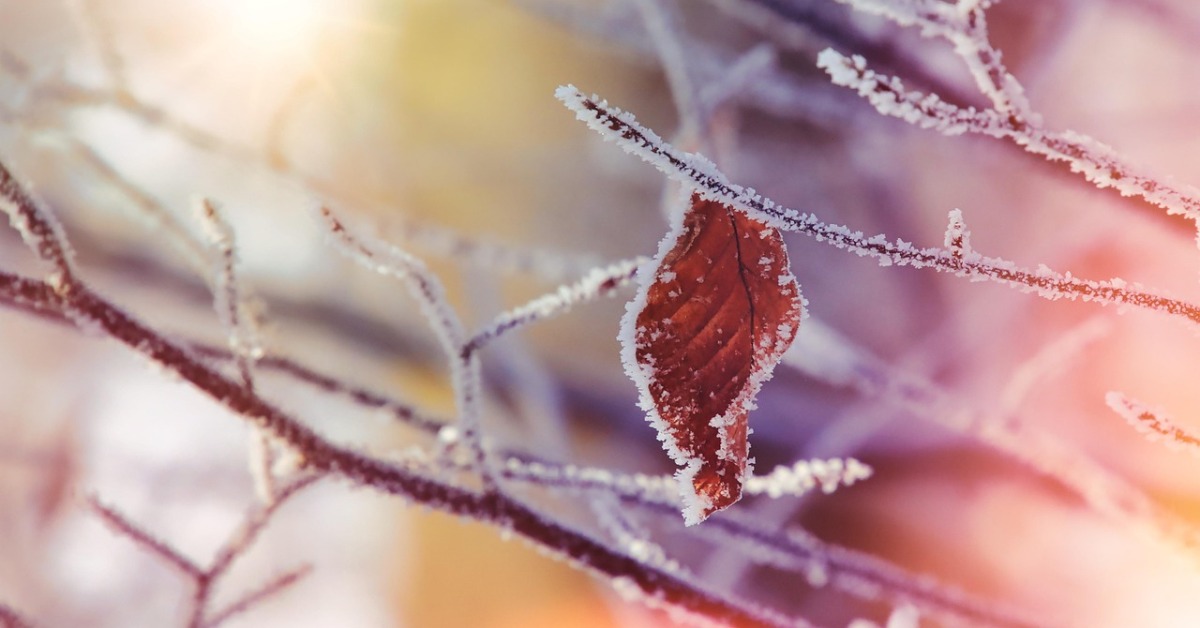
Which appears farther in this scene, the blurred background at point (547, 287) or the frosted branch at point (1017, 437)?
the blurred background at point (547, 287)

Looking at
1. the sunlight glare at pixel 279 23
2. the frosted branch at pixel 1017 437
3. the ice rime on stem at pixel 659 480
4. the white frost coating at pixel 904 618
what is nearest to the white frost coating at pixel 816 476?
the ice rime on stem at pixel 659 480

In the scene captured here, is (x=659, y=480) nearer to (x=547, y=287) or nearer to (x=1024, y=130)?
(x=1024, y=130)

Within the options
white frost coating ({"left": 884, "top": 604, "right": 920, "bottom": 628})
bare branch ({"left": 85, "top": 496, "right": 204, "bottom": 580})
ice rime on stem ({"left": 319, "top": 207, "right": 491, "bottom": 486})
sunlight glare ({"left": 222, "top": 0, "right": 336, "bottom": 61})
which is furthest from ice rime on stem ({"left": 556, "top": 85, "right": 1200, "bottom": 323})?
sunlight glare ({"left": 222, "top": 0, "right": 336, "bottom": 61})

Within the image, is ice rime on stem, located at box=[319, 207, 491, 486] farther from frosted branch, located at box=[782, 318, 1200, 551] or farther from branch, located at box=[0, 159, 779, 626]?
frosted branch, located at box=[782, 318, 1200, 551]

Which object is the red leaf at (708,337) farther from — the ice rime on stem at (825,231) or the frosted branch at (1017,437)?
the frosted branch at (1017,437)

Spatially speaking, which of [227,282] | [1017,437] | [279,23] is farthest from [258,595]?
[279,23]

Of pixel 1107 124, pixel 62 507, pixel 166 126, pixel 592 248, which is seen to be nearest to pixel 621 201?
pixel 592 248
